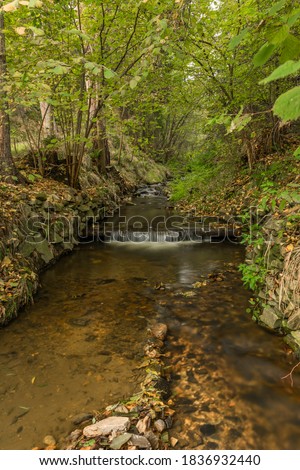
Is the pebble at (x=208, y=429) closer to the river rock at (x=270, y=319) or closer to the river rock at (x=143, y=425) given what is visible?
the river rock at (x=143, y=425)

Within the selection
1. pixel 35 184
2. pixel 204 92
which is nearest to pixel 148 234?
pixel 35 184

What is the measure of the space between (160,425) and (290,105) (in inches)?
98.2

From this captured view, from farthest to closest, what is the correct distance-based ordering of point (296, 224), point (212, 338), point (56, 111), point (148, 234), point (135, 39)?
point (148, 234), point (56, 111), point (135, 39), point (296, 224), point (212, 338)

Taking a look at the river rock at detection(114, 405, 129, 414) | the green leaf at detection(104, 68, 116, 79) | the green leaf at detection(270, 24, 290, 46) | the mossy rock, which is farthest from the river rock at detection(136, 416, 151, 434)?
the mossy rock

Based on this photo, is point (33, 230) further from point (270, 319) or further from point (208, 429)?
point (208, 429)

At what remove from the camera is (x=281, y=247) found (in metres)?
3.96

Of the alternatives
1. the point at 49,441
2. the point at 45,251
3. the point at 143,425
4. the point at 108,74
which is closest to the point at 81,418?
the point at 49,441

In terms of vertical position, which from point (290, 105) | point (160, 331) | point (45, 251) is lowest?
point (160, 331)

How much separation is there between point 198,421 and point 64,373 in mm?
1457

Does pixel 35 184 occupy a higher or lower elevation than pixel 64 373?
higher

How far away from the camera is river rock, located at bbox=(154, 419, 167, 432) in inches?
94.5

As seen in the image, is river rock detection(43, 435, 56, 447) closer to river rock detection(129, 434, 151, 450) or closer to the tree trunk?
river rock detection(129, 434, 151, 450)

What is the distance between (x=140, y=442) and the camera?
2.20 metres
